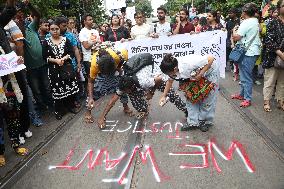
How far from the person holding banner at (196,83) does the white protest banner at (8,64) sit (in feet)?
6.66

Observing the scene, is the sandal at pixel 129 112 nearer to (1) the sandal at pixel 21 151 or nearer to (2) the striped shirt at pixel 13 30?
(1) the sandal at pixel 21 151

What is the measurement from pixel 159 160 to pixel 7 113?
2.30 meters

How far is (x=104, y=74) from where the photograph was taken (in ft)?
18.1

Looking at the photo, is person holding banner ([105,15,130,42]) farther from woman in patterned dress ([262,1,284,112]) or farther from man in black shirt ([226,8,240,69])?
woman in patterned dress ([262,1,284,112])

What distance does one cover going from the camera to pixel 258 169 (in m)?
3.87

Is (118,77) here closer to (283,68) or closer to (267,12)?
(283,68)

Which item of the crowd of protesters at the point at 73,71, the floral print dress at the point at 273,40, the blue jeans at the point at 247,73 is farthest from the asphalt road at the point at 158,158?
the floral print dress at the point at 273,40

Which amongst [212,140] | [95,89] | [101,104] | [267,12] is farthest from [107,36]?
[212,140]

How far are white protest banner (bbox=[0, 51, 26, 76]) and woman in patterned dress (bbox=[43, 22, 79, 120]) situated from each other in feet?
5.37

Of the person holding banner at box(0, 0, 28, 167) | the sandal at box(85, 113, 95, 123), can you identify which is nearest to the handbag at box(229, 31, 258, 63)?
the sandal at box(85, 113, 95, 123)

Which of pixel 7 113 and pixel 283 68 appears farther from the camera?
pixel 283 68

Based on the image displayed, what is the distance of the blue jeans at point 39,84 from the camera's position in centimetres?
642

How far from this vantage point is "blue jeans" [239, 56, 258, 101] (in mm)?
6281

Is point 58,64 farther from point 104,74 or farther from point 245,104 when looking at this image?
point 245,104
